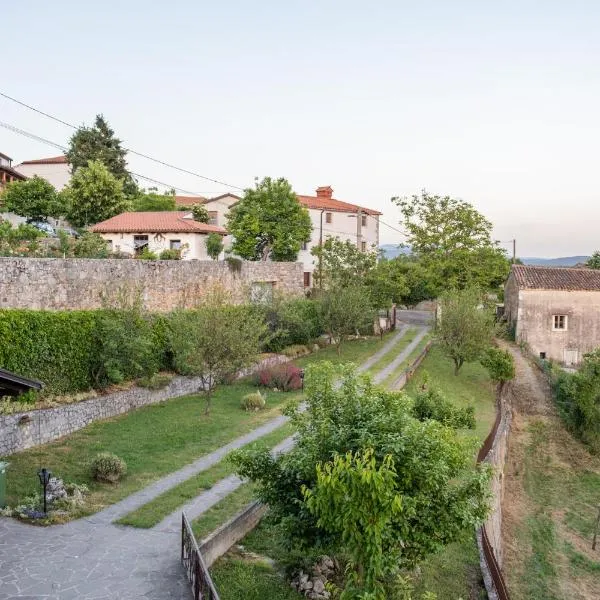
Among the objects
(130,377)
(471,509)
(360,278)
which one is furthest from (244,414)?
(360,278)

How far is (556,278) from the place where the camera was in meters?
48.2

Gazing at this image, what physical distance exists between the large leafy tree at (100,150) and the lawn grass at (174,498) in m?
56.2

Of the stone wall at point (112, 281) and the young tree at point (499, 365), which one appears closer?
the stone wall at point (112, 281)

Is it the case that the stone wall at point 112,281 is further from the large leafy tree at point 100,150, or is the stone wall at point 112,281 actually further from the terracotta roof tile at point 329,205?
the large leafy tree at point 100,150

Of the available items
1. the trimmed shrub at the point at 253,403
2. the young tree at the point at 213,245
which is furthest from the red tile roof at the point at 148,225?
the trimmed shrub at the point at 253,403

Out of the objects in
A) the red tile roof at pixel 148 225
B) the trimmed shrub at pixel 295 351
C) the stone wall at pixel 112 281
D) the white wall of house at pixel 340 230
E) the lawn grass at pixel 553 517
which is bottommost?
the lawn grass at pixel 553 517

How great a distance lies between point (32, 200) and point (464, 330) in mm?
33304

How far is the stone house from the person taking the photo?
4681 cm

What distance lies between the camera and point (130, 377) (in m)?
27.2

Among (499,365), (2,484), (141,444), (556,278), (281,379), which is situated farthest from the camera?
(556,278)

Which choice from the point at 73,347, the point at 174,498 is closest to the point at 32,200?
the point at 73,347

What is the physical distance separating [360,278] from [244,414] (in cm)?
2148

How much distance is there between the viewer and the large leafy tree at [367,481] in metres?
9.09

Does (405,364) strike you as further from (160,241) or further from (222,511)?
(222,511)
